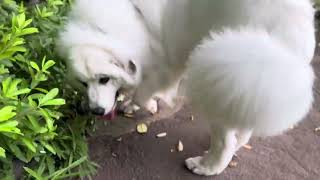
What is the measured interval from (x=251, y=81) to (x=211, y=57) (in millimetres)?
153

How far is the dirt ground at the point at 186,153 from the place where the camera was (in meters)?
2.42

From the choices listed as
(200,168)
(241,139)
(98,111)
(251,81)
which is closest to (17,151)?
(98,111)

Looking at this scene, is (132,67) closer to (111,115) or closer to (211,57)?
(111,115)

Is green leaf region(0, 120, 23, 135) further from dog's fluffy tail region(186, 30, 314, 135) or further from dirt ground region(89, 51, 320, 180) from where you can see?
dirt ground region(89, 51, 320, 180)

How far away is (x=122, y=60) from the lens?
212 centimetres

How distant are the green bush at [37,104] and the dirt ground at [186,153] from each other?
0.20 m

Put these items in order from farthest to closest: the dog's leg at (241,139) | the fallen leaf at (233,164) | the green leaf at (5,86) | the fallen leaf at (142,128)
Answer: the fallen leaf at (142,128)
the fallen leaf at (233,164)
the dog's leg at (241,139)
the green leaf at (5,86)

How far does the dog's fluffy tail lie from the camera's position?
165 cm

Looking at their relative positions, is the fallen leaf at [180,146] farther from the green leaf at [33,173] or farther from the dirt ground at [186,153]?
the green leaf at [33,173]

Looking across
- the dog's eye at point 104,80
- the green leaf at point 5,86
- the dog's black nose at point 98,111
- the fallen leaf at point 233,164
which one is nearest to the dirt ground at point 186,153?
the fallen leaf at point 233,164

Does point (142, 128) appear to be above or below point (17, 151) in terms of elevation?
below

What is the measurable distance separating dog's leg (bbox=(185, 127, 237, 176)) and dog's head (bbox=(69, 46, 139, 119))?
0.41 m

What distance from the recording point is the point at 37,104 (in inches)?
68.5

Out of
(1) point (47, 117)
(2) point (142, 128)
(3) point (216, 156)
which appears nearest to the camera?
(1) point (47, 117)
